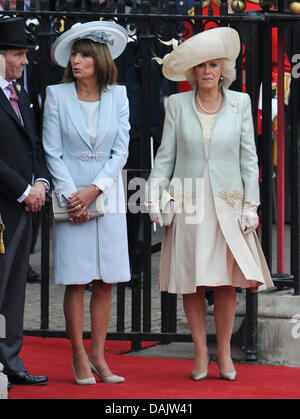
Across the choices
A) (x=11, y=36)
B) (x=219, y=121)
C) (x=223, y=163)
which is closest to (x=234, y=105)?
(x=219, y=121)

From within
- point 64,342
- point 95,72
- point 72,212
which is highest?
point 95,72

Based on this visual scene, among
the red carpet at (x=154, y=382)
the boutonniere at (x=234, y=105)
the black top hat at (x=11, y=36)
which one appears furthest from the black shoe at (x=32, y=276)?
the black top hat at (x=11, y=36)

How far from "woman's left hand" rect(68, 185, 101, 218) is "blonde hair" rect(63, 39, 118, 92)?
0.58 m

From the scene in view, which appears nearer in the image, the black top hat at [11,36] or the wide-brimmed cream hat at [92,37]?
the black top hat at [11,36]

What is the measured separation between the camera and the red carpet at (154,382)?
5250 mm

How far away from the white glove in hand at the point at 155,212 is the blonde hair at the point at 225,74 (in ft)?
2.38

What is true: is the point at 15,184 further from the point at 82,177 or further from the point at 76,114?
the point at 76,114

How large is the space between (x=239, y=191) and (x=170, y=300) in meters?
1.18

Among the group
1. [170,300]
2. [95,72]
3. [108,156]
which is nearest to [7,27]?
[95,72]

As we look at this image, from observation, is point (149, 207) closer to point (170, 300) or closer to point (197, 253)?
point (197, 253)

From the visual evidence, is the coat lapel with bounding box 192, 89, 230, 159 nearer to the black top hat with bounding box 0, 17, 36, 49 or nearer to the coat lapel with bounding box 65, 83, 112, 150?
the coat lapel with bounding box 65, 83, 112, 150

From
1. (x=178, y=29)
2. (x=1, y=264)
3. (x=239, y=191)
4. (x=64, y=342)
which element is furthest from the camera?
(x=64, y=342)

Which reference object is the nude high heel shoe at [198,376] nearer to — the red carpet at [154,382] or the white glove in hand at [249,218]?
the red carpet at [154,382]

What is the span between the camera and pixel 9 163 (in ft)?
17.5
